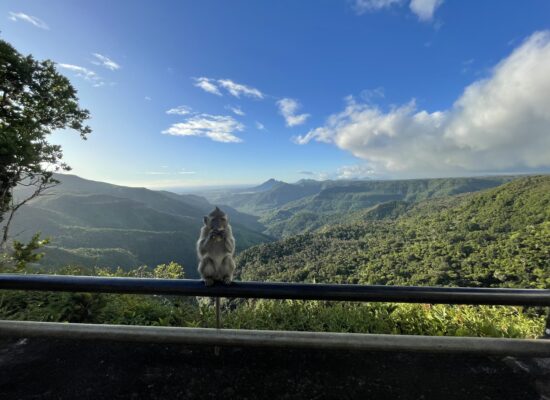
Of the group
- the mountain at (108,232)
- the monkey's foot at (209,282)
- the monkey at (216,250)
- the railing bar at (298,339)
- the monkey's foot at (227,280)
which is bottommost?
the mountain at (108,232)

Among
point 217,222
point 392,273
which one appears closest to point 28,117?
point 217,222

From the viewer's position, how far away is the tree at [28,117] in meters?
10.8

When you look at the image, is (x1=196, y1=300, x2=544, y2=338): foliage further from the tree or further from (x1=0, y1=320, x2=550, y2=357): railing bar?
the tree

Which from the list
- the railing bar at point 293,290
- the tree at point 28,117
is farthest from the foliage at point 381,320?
the tree at point 28,117

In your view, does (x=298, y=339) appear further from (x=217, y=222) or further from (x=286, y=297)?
(x=217, y=222)

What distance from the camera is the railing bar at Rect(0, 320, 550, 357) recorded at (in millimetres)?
2094

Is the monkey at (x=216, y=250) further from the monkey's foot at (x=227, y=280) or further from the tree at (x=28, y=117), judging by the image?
the tree at (x=28, y=117)

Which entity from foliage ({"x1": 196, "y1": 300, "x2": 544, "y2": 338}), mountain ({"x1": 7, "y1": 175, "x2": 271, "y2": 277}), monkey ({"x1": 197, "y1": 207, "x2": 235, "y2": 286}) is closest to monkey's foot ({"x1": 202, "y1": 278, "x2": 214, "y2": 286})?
monkey ({"x1": 197, "y1": 207, "x2": 235, "y2": 286})

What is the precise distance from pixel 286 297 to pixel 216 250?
2.26 ft

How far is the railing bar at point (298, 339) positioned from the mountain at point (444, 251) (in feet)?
72.6

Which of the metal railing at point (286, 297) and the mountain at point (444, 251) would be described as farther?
the mountain at point (444, 251)

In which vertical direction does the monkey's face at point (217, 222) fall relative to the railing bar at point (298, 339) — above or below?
above

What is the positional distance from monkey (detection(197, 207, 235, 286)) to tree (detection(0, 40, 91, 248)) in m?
10.8

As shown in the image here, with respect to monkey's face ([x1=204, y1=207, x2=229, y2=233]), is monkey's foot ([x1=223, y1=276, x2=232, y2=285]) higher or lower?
lower
